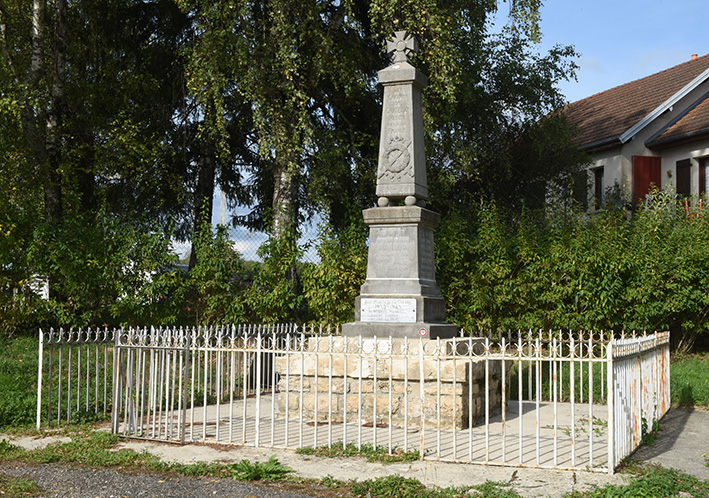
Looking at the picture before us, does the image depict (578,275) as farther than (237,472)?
Yes

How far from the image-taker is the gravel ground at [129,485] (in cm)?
602

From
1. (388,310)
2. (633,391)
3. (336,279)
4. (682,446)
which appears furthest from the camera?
(336,279)

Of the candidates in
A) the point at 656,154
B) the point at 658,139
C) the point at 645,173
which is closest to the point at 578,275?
the point at 645,173

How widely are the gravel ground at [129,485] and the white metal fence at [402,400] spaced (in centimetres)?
110

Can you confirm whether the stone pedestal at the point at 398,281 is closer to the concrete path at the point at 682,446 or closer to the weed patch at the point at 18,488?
the concrete path at the point at 682,446

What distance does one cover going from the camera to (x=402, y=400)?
31.3 ft

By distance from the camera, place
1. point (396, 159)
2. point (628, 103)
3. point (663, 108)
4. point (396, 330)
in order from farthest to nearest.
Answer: point (628, 103) < point (663, 108) < point (396, 159) < point (396, 330)

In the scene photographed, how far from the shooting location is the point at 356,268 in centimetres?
1391

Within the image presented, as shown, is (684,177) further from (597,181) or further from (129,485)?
(129,485)

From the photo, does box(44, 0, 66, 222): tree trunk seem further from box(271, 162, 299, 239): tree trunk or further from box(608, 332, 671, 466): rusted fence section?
box(608, 332, 671, 466): rusted fence section

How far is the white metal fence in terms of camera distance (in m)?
7.27

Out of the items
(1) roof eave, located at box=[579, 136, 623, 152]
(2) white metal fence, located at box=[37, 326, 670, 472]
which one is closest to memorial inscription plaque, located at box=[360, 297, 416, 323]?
(2) white metal fence, located at box=[37, 326, 670, 472]

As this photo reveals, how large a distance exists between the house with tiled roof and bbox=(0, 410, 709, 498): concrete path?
1511cm

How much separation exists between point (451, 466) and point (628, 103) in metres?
23.3
